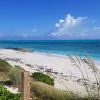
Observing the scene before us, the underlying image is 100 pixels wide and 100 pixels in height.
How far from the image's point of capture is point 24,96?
4.78 meters

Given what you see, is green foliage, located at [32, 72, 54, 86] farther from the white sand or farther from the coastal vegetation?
the white sand

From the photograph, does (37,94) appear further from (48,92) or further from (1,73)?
(1,73)

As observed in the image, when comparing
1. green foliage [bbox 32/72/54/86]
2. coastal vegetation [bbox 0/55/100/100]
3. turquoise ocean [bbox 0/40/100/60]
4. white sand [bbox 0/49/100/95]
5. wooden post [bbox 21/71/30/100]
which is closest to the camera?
wooden post [bbox 21/71/30/100]

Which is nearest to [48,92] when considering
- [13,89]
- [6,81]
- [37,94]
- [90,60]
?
[37,94]

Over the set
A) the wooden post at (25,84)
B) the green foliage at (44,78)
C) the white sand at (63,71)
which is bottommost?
the white sand at (63,71)

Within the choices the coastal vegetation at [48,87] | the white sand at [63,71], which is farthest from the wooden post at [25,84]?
the white sand at [63,71]

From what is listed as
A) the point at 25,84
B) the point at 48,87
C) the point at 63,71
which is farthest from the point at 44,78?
the point at 63,71

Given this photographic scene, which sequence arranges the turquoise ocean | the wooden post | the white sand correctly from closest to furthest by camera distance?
the wooden post → the turquoise ocean → the white sand

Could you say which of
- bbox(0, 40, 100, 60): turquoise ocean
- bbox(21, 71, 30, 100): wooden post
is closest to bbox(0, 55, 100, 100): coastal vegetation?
bbox(0, 40, 100, 60): turquoise ocean

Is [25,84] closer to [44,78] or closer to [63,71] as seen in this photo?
[44,78]

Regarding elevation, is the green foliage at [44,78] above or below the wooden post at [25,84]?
below

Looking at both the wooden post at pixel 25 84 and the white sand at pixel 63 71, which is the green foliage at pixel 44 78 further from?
the wooden post at pixel 25 84

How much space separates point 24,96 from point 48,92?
5086mm

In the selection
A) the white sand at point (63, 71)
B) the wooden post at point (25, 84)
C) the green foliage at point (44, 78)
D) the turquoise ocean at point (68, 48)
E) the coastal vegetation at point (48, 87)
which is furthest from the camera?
the white sand at point (63, 71)
